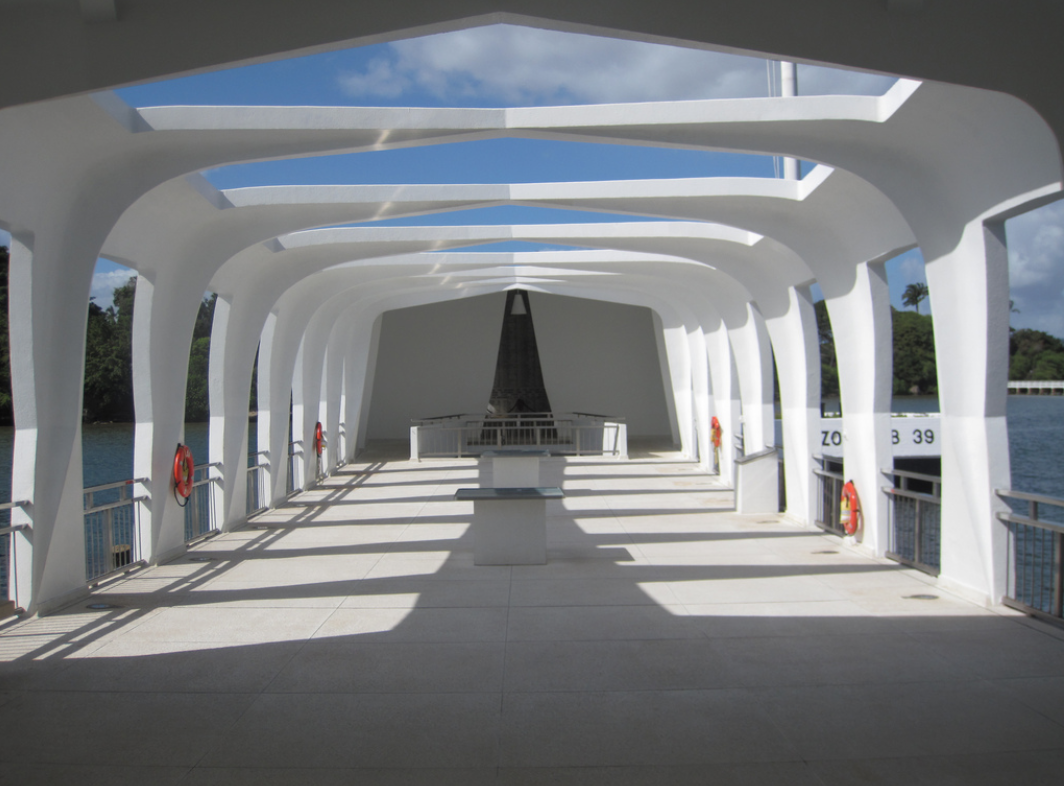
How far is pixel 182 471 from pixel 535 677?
5.70 meters

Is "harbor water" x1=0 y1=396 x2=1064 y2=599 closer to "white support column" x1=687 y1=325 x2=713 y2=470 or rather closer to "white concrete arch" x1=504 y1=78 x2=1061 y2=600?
"white concrete arch" x1=504 y1=78 x2=1061 y2=600

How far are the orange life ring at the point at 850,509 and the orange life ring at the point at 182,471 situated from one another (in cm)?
737

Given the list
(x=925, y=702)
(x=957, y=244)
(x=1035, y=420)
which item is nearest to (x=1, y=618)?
(x=925, y=702)

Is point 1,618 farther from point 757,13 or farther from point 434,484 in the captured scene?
point 434,484

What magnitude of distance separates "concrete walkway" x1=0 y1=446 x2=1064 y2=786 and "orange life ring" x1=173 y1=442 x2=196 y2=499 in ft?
2.98

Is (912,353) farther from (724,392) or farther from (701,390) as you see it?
(724,392)

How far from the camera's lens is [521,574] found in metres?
8.09

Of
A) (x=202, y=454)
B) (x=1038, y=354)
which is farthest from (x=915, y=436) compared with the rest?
(x=1038, y=354)

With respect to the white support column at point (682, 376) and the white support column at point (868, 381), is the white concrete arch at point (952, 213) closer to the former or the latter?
the white support column at point (868, 381)

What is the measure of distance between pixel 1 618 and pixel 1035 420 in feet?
299

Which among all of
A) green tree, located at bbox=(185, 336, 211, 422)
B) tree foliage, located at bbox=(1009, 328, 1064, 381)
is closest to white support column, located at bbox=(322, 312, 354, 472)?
green tree, located at bbox=(185, 336, 211, 422)

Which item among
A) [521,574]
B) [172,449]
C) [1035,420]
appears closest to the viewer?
[521,574]

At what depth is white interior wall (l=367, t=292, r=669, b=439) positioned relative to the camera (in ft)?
92.2

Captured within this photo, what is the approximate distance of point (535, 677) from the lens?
5.07m
